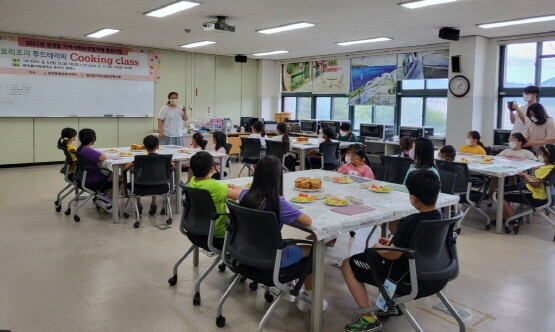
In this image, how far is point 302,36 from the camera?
7.90 m

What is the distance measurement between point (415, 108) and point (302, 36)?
9.59ft

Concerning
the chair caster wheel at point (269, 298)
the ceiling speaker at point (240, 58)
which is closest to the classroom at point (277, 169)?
the chair caster wheel at point (269, 298)

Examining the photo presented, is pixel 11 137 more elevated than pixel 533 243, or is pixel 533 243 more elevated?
pixel 11 137

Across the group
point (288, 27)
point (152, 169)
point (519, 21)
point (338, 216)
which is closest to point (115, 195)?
point (152, 169)

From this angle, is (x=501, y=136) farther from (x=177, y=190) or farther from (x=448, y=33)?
(x=177, y=190)

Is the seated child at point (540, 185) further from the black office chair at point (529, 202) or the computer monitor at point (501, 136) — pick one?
the computer monitor at point (501, 136)

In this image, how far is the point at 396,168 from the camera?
481 centimetres

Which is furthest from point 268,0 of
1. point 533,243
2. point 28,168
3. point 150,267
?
point 28,168

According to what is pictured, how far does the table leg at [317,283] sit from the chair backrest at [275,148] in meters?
4.43

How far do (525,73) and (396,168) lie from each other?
14.5 ft

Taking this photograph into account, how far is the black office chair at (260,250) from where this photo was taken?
7.61 feet

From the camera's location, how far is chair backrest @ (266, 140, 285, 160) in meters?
6.95

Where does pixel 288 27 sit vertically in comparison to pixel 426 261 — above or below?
above

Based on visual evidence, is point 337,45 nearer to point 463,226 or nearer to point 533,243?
point 463,226
